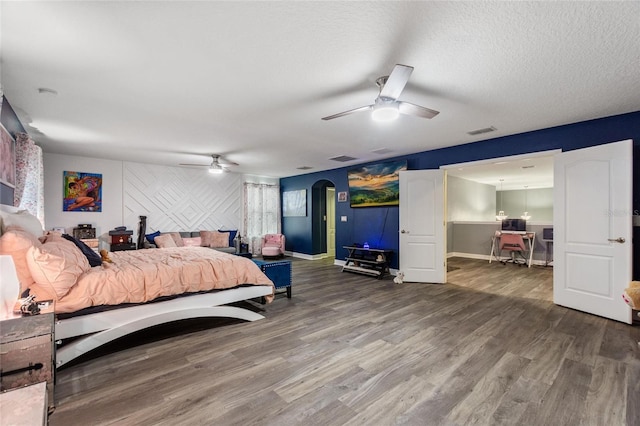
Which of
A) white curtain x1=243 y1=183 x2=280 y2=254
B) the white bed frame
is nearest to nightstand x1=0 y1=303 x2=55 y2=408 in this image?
the white bed frame

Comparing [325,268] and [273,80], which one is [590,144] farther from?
[325,268]

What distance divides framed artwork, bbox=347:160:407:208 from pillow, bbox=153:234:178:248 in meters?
4.19

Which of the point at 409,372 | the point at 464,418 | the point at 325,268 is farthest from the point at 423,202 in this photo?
the point at 464,418

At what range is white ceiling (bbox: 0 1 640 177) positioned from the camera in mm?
1686

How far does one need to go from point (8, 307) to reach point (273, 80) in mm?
2460

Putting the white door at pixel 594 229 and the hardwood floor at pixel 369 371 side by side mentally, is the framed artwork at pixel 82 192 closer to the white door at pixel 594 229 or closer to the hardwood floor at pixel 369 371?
the hardwood floor at pixel 369 371

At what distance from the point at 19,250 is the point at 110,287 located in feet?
2.25

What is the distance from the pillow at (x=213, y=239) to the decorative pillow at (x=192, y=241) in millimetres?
260

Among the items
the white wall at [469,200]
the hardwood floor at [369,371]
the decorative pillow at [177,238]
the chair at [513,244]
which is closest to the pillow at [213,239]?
the decorative pillow at [177,238]

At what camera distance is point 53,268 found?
7.18 ft

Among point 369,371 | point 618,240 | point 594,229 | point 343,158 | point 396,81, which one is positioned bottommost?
point 369,371

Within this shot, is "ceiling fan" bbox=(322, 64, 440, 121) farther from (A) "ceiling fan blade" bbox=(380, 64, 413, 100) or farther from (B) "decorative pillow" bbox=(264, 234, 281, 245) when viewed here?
(B) "decorative pillow" bbox=(264, 234, 281, 245)

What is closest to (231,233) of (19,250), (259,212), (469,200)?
(259,212)

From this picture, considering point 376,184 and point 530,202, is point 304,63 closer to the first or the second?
point 376,184
